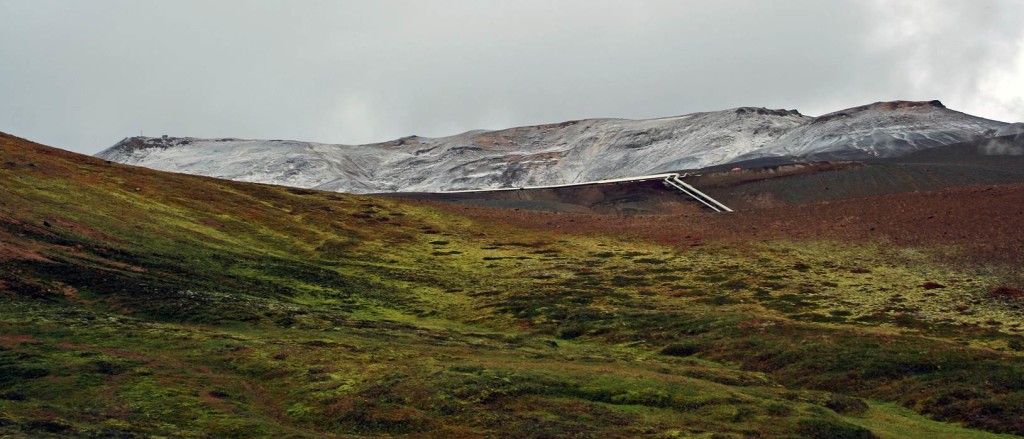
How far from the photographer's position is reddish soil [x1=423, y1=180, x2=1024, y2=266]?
75938 mm

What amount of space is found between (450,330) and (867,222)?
44181mm

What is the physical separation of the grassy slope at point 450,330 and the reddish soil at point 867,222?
363cm

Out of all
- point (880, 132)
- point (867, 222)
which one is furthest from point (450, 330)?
point (880, 132)

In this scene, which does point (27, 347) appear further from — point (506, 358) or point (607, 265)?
point (607, 265)

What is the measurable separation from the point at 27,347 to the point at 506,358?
62.0 ft

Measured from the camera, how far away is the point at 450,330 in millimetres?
57000

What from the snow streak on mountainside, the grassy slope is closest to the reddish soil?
the grassy slope

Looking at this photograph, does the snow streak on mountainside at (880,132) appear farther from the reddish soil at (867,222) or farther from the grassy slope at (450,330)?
the grassy slope at (450,330)

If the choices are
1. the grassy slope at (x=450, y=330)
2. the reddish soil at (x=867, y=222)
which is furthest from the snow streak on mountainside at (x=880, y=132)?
the grassy slope at (x=450, y=330)

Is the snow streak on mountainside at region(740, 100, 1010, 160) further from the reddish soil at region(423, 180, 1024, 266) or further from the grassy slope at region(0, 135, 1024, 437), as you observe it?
the grassy slope at region(0, 135, 1024, 437)

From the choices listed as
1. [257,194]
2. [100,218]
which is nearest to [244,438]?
[100,218]

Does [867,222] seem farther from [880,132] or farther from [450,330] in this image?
[880,132]

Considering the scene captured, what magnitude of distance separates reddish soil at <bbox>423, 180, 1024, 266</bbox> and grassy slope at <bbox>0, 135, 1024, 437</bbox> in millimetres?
3630

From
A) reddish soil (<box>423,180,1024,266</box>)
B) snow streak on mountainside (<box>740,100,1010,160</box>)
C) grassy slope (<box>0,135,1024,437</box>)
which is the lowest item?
grassy slope (<box>0,135,1024,437</box>)
